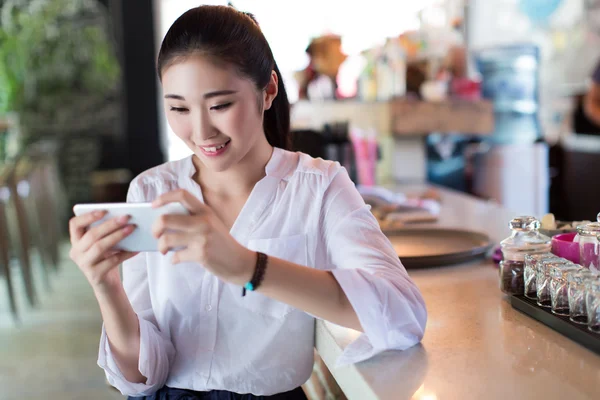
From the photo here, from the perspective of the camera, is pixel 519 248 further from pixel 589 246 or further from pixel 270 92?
pixel 270 92

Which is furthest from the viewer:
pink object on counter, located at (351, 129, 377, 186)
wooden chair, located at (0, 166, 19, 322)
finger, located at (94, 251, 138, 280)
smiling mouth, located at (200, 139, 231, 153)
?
wooden chair, located at (0, 166, 19, 322)

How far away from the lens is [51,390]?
3016mm

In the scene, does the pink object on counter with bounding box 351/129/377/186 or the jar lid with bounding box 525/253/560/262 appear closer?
the jar lid with bounding box 525/253/560/262

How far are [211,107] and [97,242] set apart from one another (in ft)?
0.89

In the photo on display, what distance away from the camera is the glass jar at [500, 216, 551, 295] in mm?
1094

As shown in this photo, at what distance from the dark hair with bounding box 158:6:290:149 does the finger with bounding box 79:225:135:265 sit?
0.31m

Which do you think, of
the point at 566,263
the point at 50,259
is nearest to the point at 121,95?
the point at 50,259

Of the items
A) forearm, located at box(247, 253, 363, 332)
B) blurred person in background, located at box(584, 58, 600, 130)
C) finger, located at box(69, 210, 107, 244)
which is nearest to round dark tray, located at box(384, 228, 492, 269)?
forearm, located at box(247, 253, 363, 332)

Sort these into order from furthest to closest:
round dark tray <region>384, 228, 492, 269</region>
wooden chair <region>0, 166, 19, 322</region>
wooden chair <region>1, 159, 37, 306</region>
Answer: wooden chair <region>1, 159, 37, 306</region> < wooden chair <region>0, 166, 19, 322</region> < round dark tray <region>384, 228, 492, 269</region>

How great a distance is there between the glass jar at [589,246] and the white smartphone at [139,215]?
637 mm

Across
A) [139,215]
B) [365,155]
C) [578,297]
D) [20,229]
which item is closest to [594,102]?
[365,155]

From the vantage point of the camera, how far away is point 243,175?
1.22m

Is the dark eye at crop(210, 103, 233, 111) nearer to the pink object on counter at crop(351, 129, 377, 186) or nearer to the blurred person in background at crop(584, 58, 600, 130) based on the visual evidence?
the pink object on counter at crop(351, 129, 377, 186)

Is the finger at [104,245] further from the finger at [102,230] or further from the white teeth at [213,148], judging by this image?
the white teeth at [213,148]
